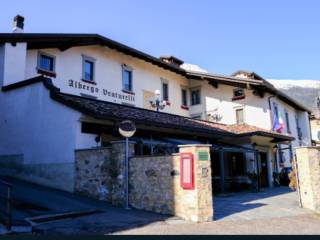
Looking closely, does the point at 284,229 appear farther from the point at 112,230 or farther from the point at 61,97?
the point at 61,97

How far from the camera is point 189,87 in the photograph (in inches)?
1076

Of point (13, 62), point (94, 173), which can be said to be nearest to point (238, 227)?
point (94, 173)

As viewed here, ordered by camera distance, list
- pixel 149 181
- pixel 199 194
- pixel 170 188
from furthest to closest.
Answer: pixel 149 181 → pixel 170 188 → pixel 199 194

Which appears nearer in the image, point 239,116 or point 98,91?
point 98,91

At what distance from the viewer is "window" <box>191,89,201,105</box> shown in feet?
87.9

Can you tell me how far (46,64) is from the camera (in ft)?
58.0

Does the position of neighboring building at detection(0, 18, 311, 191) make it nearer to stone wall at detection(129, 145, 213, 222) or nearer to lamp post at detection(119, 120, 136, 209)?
lamp post at detection(119, 120, 136, 209)

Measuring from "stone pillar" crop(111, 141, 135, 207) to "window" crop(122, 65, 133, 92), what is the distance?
34.1 feet

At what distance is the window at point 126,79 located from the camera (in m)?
21.6

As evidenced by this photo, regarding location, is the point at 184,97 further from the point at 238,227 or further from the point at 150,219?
the point at 238,227

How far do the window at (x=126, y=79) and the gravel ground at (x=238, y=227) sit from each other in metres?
13.8

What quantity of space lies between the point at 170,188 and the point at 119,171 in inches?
80.4

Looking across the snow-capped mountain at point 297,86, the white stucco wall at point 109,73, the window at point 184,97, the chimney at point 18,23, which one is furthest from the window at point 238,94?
the snow-capped mountain at point 297,86

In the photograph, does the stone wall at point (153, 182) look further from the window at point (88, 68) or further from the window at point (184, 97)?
the window at point (184, 97)
